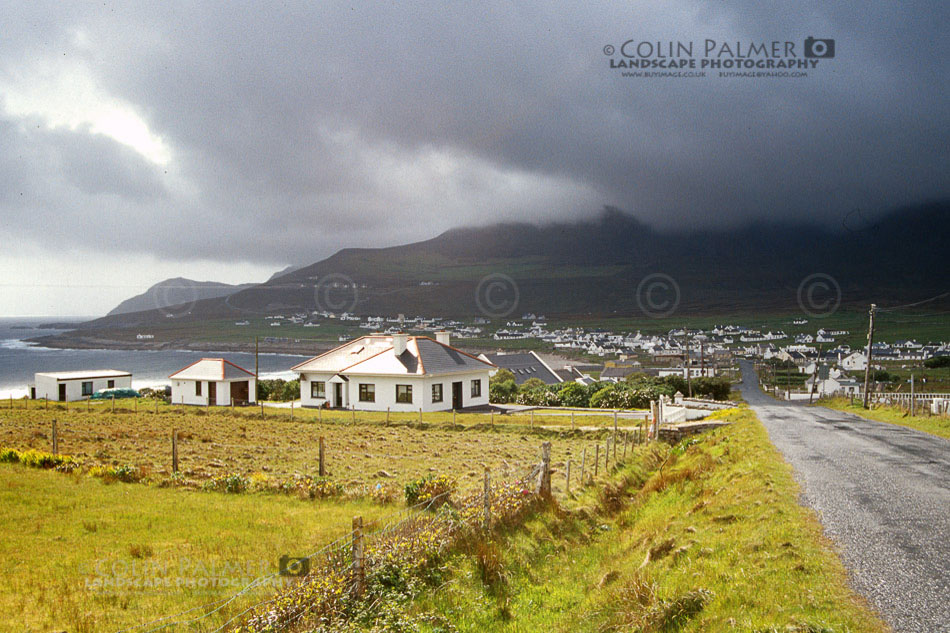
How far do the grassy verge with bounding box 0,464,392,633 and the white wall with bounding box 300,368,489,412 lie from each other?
27510mm

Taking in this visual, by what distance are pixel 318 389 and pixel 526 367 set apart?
37595mm

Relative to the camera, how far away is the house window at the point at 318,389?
47062mm

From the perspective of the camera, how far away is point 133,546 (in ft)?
31.5

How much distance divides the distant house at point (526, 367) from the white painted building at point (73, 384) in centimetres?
4070

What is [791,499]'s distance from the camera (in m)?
10.8

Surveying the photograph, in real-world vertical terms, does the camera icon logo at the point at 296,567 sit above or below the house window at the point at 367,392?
above

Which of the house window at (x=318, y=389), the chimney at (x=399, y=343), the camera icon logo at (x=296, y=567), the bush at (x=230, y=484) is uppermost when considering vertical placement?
the chimney at (x=399, y=343)

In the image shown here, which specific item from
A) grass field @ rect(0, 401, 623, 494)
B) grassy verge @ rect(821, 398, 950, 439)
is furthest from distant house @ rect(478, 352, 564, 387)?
grassy verge @ rect(821, 398, 950, 439)

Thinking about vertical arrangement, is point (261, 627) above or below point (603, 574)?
above

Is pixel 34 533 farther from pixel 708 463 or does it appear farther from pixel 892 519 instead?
pixel 708 463

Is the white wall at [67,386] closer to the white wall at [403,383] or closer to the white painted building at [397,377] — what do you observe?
the white painted building at [397,377]

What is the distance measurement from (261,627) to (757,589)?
5622mm

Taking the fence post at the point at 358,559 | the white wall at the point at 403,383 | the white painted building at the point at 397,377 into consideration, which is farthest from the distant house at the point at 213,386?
the fence post at the point at 358,559

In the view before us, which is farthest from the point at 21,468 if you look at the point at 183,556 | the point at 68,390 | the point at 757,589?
the point at 68,390
